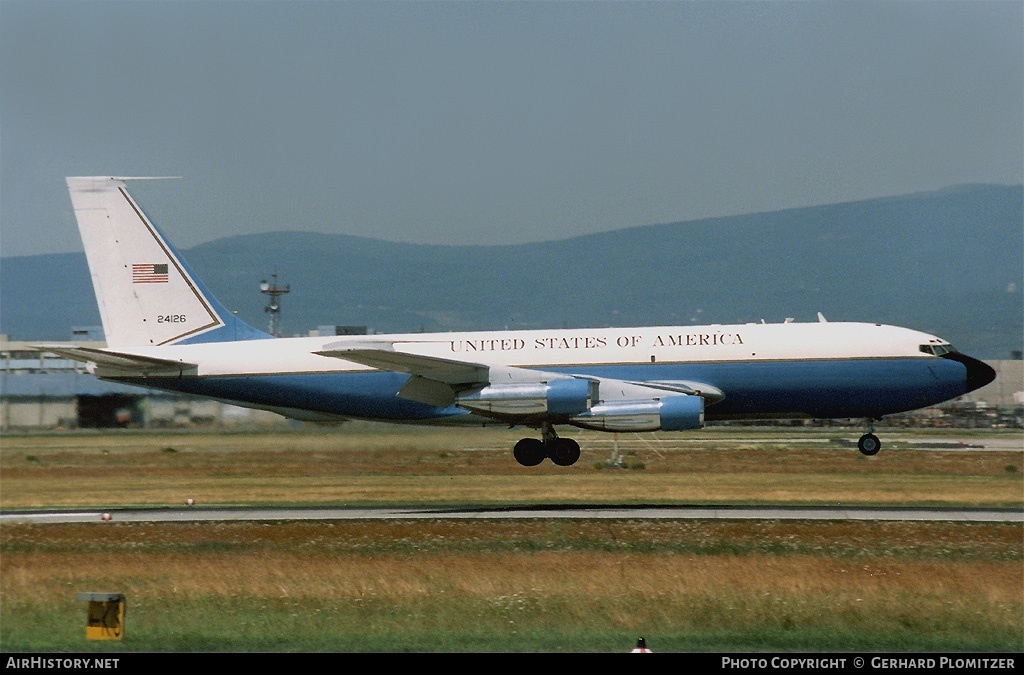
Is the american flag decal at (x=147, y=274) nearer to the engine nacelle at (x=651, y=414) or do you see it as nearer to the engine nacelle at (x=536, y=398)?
the engine nacelle at (x=536, y=398)

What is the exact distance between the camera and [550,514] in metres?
32.2

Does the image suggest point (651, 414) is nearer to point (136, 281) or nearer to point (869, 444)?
A: point (869, 444)

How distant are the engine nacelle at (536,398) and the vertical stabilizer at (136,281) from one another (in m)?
8.53

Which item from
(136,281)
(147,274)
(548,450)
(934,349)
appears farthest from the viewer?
(147,274)

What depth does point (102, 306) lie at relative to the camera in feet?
135

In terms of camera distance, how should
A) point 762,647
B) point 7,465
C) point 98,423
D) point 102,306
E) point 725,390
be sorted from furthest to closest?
point 98,423
point 7,465
point 102,306
point 725,390
point 762,647

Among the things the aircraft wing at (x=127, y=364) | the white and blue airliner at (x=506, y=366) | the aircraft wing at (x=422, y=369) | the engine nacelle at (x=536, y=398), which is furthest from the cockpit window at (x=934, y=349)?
the aircraft wing at (x=127, y=364)

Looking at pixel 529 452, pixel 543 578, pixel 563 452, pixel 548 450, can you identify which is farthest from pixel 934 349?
pixel 543 578

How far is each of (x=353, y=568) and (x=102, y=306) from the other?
67.0ft

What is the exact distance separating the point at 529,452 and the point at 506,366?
3.14 meters

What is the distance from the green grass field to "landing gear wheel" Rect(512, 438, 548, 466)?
2.38 ft

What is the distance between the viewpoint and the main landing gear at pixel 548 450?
3922 centimetres
